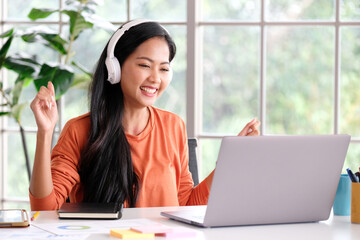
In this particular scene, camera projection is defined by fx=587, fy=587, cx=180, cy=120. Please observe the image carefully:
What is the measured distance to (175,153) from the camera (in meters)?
2.28

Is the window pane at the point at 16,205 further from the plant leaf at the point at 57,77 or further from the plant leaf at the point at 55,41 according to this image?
the plant leaf at the point at 55,41

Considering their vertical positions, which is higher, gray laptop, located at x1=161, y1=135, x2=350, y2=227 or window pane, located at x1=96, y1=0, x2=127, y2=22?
window pane, located at x1=96, y1=0, x2=127, y2=22

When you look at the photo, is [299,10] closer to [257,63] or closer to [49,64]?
[257,63]

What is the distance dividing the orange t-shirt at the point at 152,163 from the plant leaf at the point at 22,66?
4.00 feet

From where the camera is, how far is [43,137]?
70.2 inches

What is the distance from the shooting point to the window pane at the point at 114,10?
3.71 m

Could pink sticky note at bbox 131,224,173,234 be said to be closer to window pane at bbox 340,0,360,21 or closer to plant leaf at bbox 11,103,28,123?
plant leaf at bbox 11,103,28,123

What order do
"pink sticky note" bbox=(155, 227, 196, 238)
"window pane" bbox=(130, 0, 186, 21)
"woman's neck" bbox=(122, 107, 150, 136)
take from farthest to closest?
"window pane" bbox=(130, 0, 186, 21), "woman's neck" bbox=(122, 107, 150, 136), "pink sticky note" bbox=(155, 227, 196, 238)

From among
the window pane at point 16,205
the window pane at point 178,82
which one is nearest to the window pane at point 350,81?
the window pane at point 178,82

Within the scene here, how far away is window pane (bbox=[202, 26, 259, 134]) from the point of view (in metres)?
3.59

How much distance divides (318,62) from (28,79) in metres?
1.73

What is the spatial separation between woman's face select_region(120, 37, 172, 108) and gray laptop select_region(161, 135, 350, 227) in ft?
2.10

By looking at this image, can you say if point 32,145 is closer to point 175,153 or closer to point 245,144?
point 175,153

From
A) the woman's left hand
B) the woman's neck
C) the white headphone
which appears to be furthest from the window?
the woman's left hand
